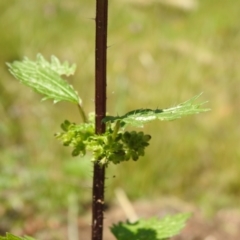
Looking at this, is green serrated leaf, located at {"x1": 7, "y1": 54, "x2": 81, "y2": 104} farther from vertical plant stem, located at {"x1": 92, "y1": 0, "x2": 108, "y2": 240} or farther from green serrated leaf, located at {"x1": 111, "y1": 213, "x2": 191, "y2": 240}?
green serrated leaf, located at {"x1": 111, "y1": 213, "x2": 191, "y2": 240}

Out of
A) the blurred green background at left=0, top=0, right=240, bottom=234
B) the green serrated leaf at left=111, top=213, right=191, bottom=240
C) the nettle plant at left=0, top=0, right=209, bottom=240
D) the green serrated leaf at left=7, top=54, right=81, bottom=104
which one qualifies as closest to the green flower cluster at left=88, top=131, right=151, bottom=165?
the nettle plant at left=0, top=0, right=209, bottom=240

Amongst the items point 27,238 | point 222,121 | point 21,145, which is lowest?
point 27,238

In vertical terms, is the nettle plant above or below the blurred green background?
below

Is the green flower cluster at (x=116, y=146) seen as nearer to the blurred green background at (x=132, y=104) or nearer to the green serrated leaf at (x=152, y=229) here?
the green serrated leaf at (x=152, y=229)

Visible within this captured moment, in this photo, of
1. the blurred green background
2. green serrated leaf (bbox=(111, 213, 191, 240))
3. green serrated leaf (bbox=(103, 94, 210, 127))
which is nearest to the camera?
green serrated leaf (bbox=(103, 94, 210, 127))

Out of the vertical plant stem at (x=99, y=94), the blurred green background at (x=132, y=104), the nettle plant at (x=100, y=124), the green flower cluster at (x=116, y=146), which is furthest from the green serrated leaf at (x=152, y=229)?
the blurred green background at (x=132, y=104)

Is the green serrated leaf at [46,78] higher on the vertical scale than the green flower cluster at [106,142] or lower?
higher

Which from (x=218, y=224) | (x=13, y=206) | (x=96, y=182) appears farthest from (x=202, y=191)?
(x=96, y=182)

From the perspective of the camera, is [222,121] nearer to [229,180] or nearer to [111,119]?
[229,180]
